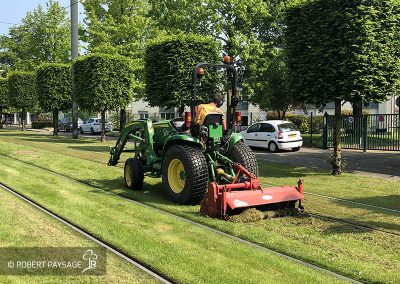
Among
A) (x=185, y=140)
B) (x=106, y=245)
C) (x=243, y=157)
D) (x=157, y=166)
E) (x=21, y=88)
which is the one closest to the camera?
(x=106, y=245)

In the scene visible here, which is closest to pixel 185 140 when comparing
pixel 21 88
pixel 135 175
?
pixel 135 175

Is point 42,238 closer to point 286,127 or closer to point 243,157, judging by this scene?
point 243,157

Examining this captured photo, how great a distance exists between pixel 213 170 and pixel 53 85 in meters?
25.5

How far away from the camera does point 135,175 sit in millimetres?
9594

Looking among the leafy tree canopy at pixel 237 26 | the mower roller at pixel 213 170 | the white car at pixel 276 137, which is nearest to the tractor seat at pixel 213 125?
the mower roller at pixel 213 170

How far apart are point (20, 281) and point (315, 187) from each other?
7369mm

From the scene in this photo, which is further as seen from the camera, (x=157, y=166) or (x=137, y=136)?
(x=137, y=136)

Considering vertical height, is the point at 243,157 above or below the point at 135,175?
above

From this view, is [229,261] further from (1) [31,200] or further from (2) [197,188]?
(1) [31,200]

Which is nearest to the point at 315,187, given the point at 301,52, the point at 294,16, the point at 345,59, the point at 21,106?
the point at 345,59

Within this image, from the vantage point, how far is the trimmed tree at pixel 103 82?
24328 millimetres

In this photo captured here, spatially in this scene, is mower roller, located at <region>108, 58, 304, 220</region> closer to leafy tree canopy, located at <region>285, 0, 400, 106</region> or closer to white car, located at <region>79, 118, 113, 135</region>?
leafy tree canopy, located at <region>285, 0, 400, 106</region>

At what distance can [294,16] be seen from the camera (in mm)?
12836

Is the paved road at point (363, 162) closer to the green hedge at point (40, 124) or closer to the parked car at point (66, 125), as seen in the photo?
Result: the parked car at point (66, 125)
